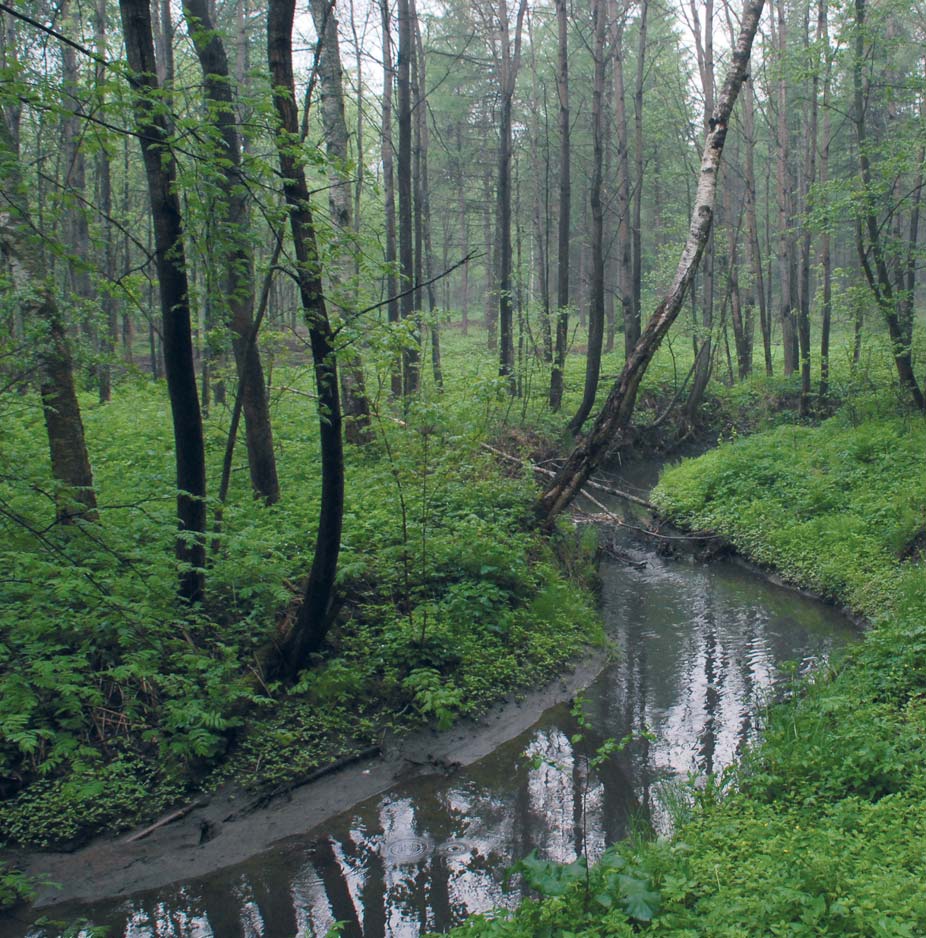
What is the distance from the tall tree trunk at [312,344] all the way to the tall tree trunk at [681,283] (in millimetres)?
4654

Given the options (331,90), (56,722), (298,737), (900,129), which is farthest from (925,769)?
(900,129)

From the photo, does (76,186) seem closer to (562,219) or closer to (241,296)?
(562,219)

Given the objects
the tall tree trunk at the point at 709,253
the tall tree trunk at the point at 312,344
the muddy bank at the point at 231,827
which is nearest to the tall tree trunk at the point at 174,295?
the tall tree trunk at the point at 312,344

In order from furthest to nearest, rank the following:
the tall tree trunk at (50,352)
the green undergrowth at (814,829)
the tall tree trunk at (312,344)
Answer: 1. the tall tree trunk at (50,352)
2. the tall tree trunk at (312,344)
3. the green undergrowth at (814,829)

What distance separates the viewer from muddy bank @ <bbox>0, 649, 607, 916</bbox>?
5164 millimetres

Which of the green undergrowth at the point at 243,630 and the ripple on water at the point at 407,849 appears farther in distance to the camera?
the green undergrowth at the point at 243,630

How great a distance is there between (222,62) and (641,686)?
25.8ft

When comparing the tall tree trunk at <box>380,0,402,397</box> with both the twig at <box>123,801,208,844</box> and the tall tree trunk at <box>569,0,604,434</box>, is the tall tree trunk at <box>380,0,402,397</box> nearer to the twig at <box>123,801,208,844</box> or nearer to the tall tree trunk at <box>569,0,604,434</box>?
the tall tree trunk at <box>569,0,604,434</box>

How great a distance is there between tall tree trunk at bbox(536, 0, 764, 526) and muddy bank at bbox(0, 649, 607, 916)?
4.19 m

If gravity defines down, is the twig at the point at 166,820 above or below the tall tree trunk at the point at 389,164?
below

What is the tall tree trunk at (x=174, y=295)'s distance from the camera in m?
6.11

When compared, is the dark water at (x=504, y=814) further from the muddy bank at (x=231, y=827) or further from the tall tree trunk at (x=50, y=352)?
the tall tree trunk at (x=50, y=352)

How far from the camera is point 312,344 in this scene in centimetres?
596

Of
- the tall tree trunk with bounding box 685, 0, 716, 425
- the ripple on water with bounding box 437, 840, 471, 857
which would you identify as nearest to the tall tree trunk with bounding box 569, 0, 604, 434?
the tall tree trunk with bounding box 685, 0, 716, 425
